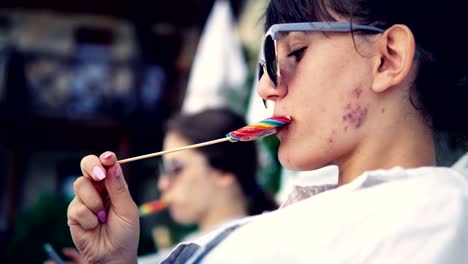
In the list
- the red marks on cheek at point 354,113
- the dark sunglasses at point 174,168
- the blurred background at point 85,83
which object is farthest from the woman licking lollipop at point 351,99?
the blurred background at point 85,83

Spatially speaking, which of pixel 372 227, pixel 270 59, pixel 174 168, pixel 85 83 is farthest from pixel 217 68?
pixel 85 83

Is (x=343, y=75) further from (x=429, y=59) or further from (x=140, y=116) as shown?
(x=140, y=116)

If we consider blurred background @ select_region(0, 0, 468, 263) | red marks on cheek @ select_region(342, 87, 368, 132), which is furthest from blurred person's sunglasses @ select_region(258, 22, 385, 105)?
blurred background @ select_region(0, 0, 468, 263)

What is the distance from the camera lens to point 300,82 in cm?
140

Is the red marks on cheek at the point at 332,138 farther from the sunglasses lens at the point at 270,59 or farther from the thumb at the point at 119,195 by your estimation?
the thumb at the point at 119,195

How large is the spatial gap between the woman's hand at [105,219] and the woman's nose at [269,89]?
1.12ft

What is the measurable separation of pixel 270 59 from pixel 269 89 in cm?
7

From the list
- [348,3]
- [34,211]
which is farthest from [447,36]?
[34,211]

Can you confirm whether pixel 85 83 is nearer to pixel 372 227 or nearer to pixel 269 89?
pixel 269 89

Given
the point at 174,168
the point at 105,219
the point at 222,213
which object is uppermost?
the point at 105,219

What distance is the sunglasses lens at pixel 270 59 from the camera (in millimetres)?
1438

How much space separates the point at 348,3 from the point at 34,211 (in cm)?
393

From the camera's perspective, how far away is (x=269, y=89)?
1442mm

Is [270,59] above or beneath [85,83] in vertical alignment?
above
